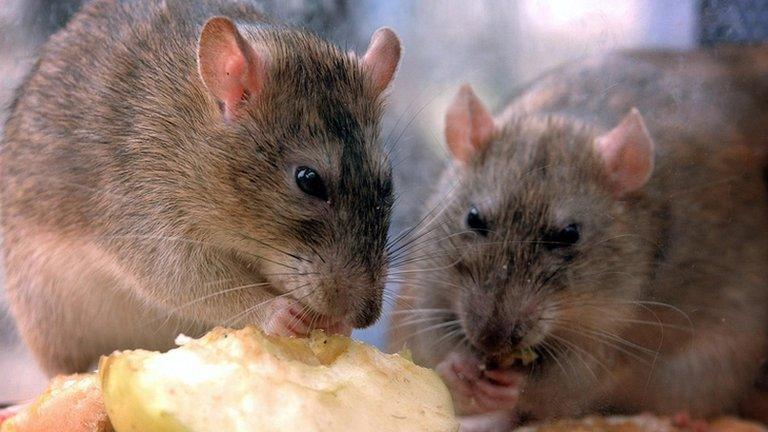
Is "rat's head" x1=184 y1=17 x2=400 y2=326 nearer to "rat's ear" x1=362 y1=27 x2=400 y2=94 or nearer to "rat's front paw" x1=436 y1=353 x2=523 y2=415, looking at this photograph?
"rat's ear" x1=362 y1=27 x2=400 y2=94

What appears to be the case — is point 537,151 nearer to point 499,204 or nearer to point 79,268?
point 499,204

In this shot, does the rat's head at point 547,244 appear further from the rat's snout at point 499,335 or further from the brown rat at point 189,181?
the brown rat at point 189,181

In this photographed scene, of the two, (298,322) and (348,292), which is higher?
(348,292)

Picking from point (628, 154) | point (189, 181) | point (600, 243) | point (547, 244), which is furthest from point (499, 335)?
point (189, 181)

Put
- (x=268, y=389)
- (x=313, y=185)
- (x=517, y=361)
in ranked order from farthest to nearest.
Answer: (x=517, y=361)
(x=313, y=185)
(x=268, y=389)

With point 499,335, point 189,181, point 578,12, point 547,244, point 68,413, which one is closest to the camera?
point 68,413

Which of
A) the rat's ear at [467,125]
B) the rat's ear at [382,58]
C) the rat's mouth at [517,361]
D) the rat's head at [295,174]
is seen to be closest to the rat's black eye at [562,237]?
the rat's mouth at [517,361]

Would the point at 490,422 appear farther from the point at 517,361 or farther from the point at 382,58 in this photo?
the point at 382,58
